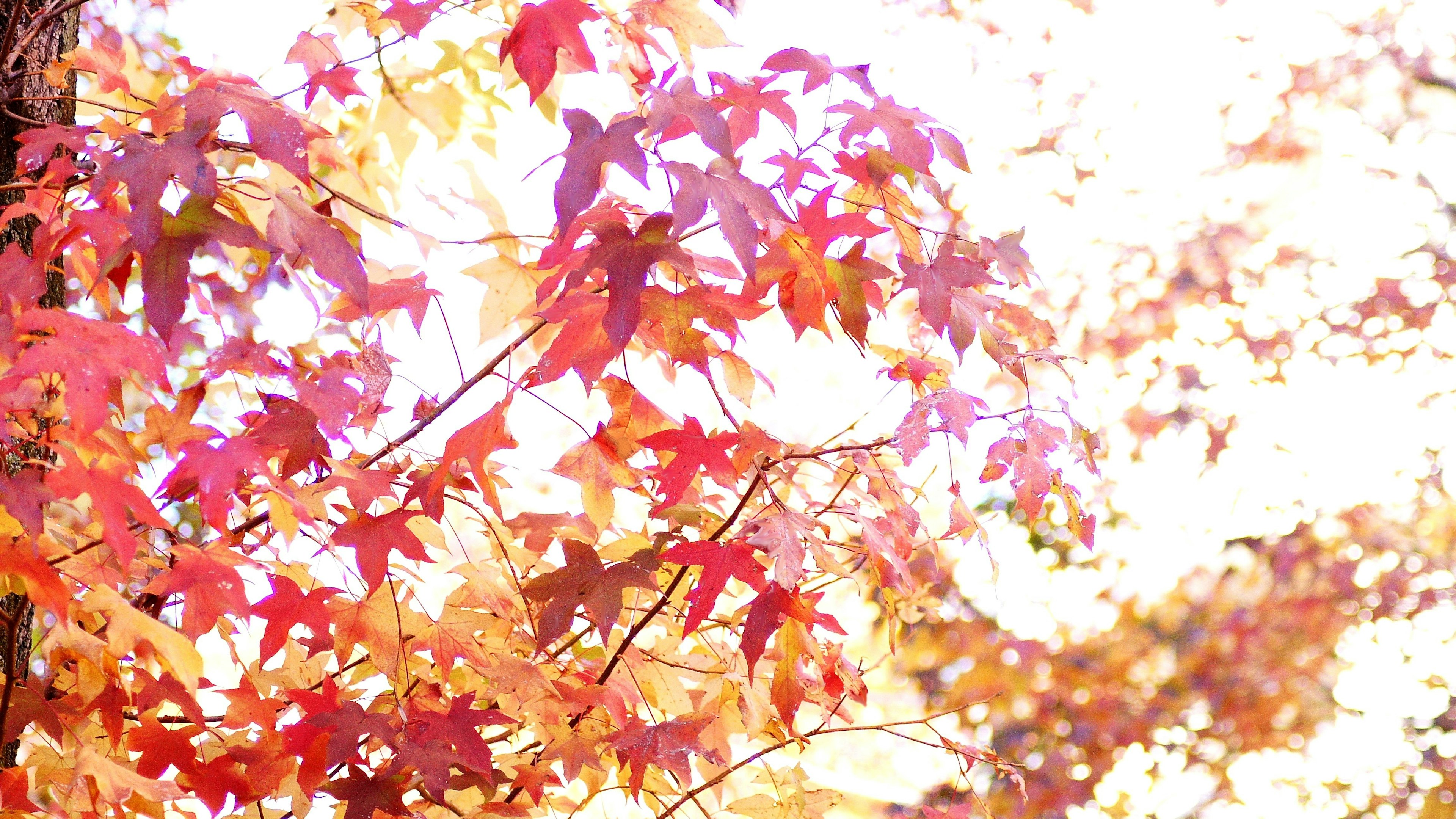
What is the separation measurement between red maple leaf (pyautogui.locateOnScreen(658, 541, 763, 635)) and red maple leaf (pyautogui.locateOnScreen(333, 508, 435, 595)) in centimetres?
28

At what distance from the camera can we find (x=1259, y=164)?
4621 mm

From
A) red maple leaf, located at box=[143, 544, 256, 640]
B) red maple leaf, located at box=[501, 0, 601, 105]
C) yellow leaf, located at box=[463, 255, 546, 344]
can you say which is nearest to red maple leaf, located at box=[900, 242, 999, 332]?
red maple leaf, located at box=[501, 0, 601, 105]

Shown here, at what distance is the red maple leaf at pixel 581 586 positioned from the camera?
1.13 m

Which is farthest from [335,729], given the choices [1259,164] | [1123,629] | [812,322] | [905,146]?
[1259,164]

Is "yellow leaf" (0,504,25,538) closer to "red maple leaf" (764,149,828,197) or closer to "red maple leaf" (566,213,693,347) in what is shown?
"red maple leaf" (566,213,693,347)

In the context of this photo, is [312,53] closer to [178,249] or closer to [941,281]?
[178,249]

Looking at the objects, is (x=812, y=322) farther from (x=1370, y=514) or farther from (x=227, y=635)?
(x=1370, y=514)

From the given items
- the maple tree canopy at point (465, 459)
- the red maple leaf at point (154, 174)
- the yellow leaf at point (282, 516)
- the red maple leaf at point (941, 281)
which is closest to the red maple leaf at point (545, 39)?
the maple tree canopy at point (465, 459)

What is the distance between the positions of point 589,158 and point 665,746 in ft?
2.12

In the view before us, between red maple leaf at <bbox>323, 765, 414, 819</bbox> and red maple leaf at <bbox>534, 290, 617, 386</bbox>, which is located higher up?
red maple leaf at <bbox>534, 290, 617, 386</bbox>

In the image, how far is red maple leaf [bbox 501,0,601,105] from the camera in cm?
112

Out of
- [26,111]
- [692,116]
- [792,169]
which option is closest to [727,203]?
[692,116]

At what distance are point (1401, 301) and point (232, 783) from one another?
465 cm

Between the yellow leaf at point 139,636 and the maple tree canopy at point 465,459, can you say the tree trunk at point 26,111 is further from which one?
the yellow leaf at point 139,636
